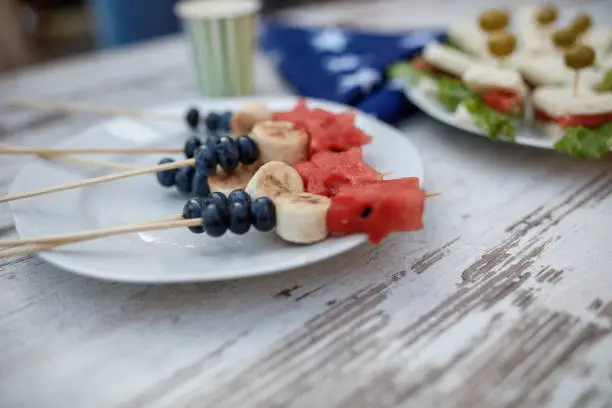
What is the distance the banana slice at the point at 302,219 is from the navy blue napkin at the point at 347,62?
565 mm

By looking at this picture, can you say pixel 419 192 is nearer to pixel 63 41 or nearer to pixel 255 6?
pixel 255 6

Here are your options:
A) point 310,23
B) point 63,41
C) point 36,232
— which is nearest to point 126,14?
point 310,23

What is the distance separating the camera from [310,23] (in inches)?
89.9

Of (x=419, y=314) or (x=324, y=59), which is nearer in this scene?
(x=419, y=314)

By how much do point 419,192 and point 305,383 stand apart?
0.30m

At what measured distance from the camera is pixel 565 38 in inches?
45.6

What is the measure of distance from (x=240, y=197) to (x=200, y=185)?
17 cm

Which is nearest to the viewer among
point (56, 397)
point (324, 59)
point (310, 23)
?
point (56, 397)

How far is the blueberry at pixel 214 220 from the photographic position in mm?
788

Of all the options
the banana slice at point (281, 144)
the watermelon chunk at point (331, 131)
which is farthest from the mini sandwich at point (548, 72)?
the banana slice at point (281, 144)

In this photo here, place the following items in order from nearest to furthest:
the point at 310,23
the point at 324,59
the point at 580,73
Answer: the point at 580,73, the point at 324,59, the point at 310,23

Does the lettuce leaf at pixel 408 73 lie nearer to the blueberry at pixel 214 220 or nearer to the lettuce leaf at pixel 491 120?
the lettuce leaf at pixel 491 120

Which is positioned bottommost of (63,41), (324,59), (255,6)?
(63,41)

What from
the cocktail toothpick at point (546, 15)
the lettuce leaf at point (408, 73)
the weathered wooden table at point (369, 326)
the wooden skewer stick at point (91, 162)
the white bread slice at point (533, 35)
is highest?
the cocktail toothpick at point (546, 15)
